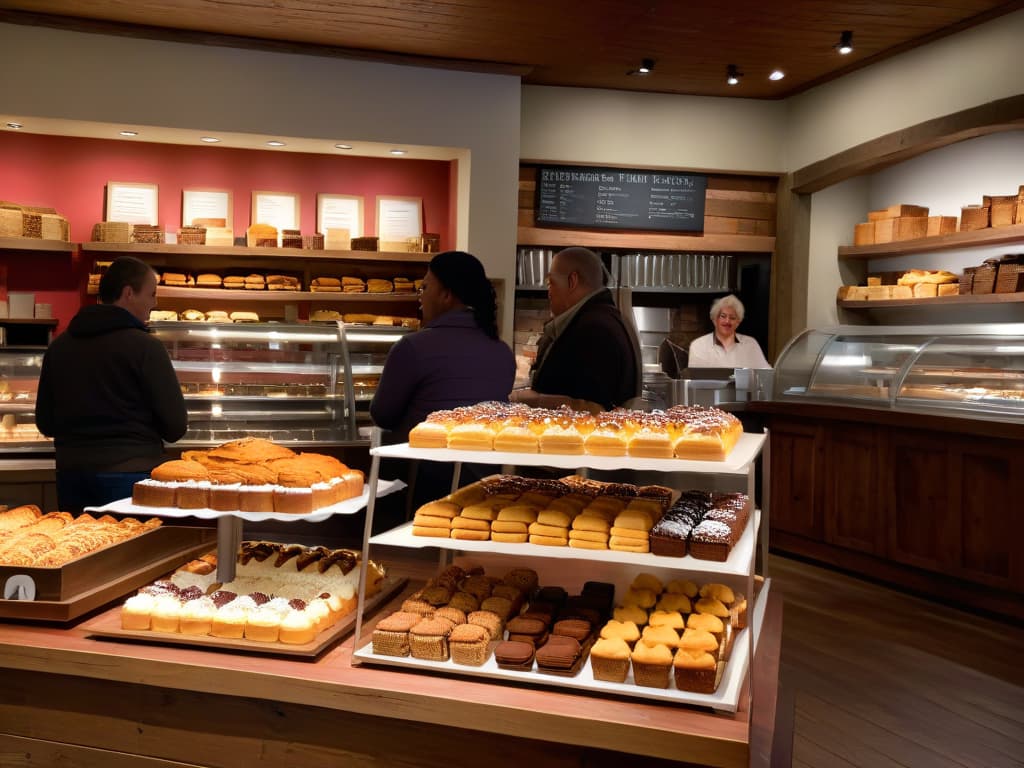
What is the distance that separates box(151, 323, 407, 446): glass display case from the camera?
4.34 m

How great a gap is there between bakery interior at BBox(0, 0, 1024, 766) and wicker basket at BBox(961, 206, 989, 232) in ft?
0.07

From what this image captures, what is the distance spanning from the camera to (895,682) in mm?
3648

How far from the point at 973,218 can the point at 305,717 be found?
592cm

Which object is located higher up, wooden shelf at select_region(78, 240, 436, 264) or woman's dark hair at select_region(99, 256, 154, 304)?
wooden shelf at select_region(78, 240, 436, 264)

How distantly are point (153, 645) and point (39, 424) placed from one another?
4.87 ft

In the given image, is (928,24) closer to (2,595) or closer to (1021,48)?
(1021,48)

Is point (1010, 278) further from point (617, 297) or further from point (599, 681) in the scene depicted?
point (599, 681)

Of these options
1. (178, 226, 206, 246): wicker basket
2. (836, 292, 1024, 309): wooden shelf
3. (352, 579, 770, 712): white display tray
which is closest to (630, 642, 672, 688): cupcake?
(352, 579, 770, 712): white display tray

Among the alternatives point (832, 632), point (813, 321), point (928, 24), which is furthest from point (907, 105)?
point (832, 632)

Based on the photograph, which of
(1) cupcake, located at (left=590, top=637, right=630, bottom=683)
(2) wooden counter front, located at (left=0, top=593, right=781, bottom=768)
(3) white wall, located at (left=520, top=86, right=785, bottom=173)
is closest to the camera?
(2) wooden counter front, located at (left=0, top=593, right=781, bottom=768)

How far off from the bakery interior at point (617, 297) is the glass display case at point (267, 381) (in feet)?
0.06

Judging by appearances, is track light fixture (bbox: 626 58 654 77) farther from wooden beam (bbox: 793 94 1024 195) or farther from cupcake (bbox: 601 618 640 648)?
cupcake (bbox: 601 618 640 648)

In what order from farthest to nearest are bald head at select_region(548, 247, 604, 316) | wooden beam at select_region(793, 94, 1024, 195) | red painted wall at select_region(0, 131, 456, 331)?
red painted wall at select_region(0, 131, 456, 331), wooden beam at select_region(793, 94, 1024, 195), bald head at select_region(548, 247, 604, 316)

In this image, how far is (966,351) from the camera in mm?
4918
